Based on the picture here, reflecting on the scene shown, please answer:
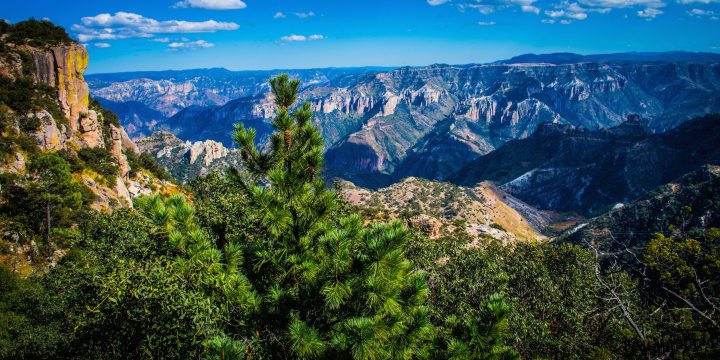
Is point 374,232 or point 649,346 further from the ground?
point 374,232

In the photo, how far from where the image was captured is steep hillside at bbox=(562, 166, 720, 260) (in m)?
123

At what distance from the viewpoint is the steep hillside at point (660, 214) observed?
123m

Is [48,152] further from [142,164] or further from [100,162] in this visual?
[142,164]

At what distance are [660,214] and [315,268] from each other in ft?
589

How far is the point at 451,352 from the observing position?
11.6 meters

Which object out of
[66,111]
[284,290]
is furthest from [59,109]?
[284,290]

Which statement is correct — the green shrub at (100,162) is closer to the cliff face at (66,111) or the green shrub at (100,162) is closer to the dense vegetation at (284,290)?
the cliff face at (66,111)

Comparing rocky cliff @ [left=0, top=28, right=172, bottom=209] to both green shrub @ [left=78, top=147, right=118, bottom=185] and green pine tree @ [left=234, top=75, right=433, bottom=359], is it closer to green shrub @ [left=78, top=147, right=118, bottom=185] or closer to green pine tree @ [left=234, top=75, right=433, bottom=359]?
green shrub @ [left=78, top=147, right=118, bottom=185]

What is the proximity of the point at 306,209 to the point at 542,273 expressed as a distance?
124 ft

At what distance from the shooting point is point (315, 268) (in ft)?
37.2

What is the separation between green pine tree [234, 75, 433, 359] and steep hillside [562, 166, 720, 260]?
120548mm

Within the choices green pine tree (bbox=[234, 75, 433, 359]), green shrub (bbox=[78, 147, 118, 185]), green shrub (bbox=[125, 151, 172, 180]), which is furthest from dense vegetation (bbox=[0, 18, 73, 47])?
green pine tree (bbox=[234, 75, 433, 359])

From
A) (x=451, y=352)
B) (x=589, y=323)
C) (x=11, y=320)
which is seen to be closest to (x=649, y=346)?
(x=451, y=352)

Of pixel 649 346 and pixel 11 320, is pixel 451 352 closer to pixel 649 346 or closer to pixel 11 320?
pixel 649 346
